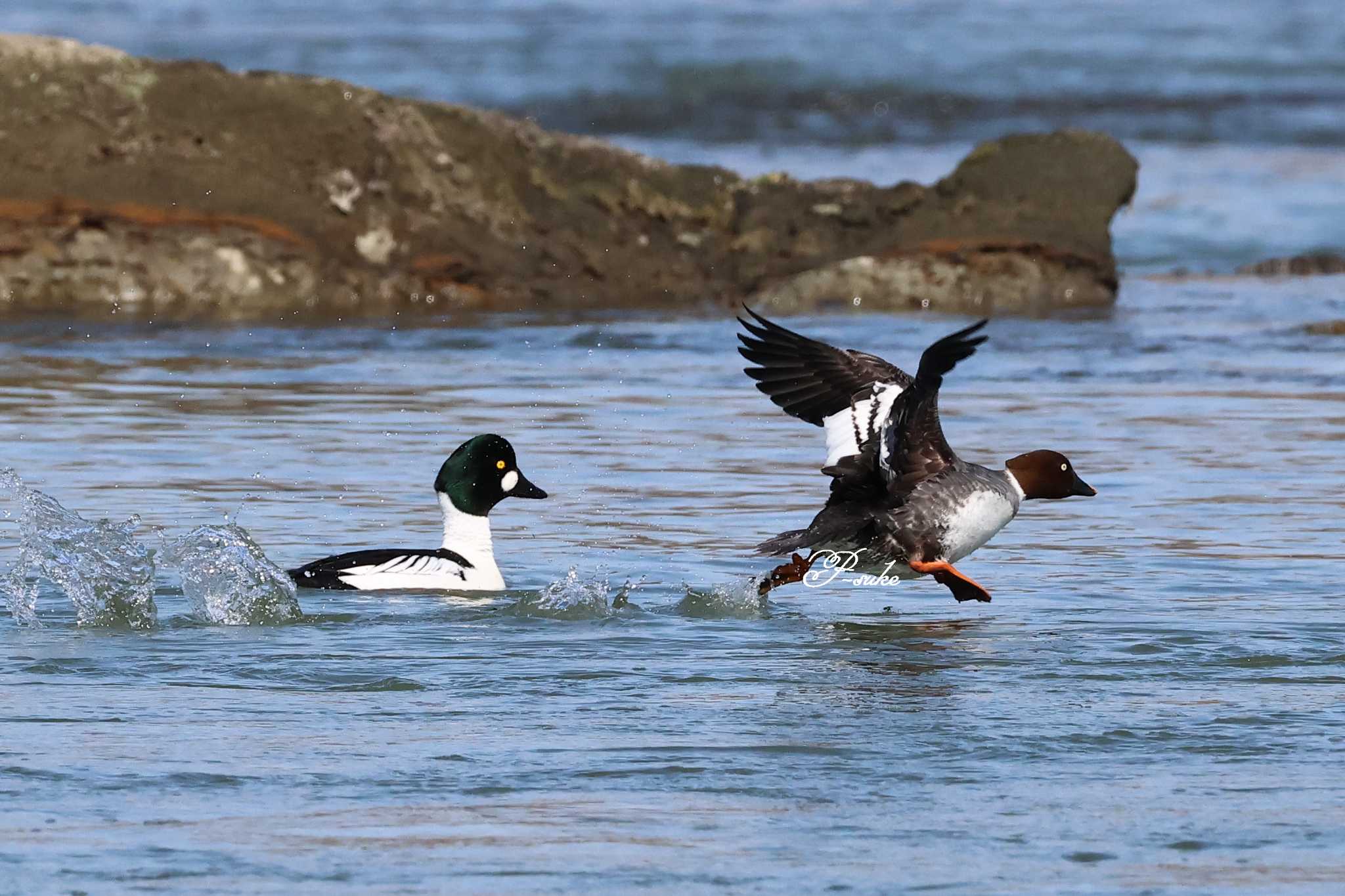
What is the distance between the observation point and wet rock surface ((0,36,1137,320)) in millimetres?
15703

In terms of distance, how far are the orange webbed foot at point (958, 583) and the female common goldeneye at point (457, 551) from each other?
147cm

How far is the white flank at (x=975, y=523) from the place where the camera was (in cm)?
784

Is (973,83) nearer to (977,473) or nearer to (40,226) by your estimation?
(40,226)

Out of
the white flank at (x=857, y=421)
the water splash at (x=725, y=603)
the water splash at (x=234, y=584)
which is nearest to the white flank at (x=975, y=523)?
the white flank at (x=857, y=421)

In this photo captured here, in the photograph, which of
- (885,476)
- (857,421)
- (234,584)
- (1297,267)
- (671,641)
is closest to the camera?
(671,641)

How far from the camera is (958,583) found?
753 cm

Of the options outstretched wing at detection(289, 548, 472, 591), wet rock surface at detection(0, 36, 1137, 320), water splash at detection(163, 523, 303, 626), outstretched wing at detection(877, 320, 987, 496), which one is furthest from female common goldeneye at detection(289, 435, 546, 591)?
wet rock surface at detection(0, 36, 1137, 320)

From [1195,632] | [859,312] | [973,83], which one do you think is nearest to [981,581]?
[1195,632]

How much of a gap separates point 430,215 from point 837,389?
8.59m

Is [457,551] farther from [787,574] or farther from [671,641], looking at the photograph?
[671,641]

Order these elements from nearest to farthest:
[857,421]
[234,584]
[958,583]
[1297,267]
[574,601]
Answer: [234,584]
[574,601]
[958,583]
[857,421]
[1297,267]

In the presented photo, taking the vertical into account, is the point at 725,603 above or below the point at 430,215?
below
